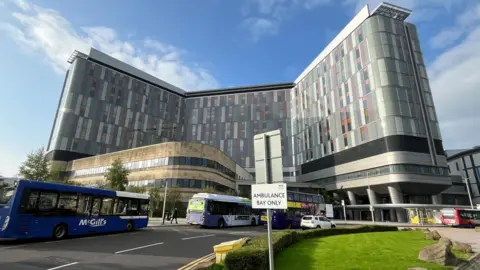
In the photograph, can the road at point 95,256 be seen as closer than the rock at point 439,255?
No

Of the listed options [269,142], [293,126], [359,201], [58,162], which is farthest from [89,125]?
[269,142]

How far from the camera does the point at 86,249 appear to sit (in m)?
11.6

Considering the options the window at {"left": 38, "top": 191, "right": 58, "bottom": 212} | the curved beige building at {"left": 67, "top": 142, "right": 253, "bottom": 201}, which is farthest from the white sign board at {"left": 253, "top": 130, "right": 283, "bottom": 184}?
the curved beige building at {"left": 67, "top": 142, "right": 253, "bottom": 201}

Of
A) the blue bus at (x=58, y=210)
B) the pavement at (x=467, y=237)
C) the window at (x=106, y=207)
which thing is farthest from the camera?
the window at (x=106, y=207)

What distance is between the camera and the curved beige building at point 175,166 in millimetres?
50656

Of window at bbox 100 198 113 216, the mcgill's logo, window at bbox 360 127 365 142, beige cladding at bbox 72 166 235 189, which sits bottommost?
the mcgill's logo

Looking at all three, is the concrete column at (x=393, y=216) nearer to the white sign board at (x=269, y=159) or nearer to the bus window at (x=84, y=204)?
the bus window at (x=84, y=204)

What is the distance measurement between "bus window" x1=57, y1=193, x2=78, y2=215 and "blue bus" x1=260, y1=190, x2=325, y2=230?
62.5 feet

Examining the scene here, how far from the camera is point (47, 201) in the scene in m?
14.3

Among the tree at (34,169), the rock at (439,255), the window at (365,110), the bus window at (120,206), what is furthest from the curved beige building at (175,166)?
the rock at (439,255)

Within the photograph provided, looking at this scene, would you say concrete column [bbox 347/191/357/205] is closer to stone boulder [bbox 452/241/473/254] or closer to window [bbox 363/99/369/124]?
window [bbox 363/99/369/124]

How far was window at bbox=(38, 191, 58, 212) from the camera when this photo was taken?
1403 centimetres

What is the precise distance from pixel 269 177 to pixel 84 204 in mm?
15296

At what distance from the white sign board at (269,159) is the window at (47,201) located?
14.2 meters
